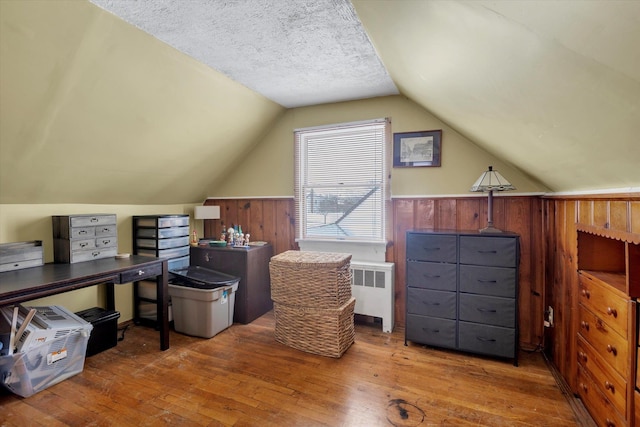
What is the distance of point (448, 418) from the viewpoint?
1.86m

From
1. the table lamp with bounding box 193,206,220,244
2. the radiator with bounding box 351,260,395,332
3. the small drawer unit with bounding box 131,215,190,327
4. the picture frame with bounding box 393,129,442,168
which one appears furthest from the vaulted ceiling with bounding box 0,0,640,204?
the radiator with bounding box 351,260,395,332

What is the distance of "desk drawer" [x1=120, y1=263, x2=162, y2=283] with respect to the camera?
2441mm

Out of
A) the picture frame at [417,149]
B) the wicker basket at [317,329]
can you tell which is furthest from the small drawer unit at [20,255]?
the picture frame at [417,149]

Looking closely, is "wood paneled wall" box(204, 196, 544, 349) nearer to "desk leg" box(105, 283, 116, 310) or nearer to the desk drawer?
the desk drawer

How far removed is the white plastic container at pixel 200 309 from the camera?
2943mm

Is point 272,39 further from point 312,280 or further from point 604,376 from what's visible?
point 604,376

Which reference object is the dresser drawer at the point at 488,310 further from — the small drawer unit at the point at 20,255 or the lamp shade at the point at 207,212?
the small drawer unit at the point at 20,255

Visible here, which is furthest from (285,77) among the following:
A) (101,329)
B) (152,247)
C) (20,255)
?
(101,329)

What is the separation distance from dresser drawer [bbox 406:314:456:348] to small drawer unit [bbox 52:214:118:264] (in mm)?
2744

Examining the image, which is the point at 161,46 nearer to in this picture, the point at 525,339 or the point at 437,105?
the point at 437,105

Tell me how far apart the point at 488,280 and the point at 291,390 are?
5.48ft

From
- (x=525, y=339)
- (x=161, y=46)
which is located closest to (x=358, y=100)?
(x=161, y=46)

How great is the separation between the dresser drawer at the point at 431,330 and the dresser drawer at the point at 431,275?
0.90 feet

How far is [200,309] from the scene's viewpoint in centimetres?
296
